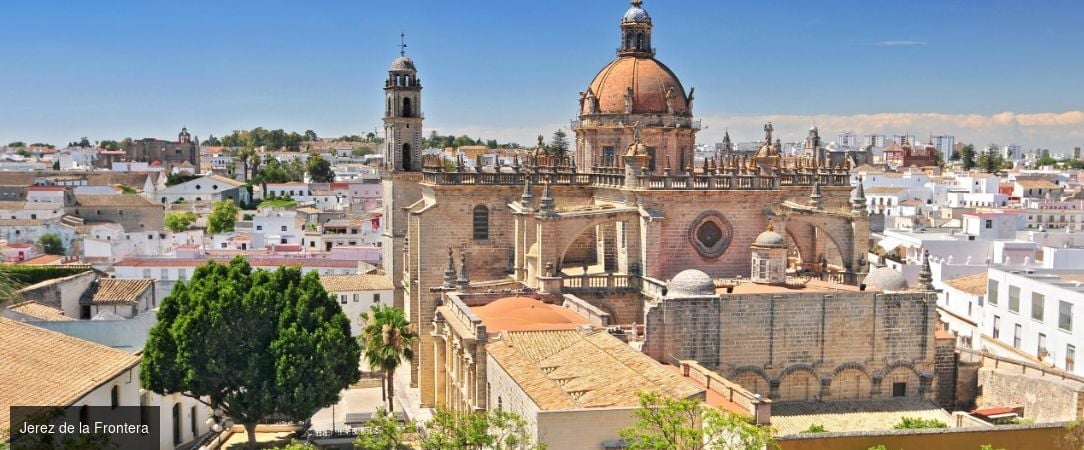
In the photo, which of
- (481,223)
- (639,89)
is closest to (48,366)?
(481,223)

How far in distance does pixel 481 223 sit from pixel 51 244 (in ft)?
130

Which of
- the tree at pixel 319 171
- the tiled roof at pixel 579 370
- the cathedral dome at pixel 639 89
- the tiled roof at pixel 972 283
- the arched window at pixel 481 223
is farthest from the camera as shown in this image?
the tree at pixel 319 171

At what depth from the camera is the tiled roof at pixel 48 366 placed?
18375 millimetres

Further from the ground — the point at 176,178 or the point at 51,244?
the point at 176,178

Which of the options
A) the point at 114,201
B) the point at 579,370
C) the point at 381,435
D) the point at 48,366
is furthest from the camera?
the point at 114,201

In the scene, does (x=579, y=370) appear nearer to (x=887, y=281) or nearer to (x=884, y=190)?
(x=887, y=281)

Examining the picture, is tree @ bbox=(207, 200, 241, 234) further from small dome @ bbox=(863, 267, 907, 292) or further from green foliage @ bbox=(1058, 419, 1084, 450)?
green foliage @ bbox=(1058, 419, 1084, 450)

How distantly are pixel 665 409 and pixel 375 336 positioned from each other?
18759 millimetres

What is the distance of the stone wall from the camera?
2603cm

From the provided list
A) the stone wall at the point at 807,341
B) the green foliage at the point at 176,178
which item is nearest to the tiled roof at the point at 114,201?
the green foliage at the point at 176,178

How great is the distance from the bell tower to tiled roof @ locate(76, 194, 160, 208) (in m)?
37.6

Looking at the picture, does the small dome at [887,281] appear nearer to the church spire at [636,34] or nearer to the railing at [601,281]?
the railing at [601,281]

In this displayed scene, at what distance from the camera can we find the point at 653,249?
3134 cm

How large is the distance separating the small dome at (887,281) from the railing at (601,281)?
23.8 feet
